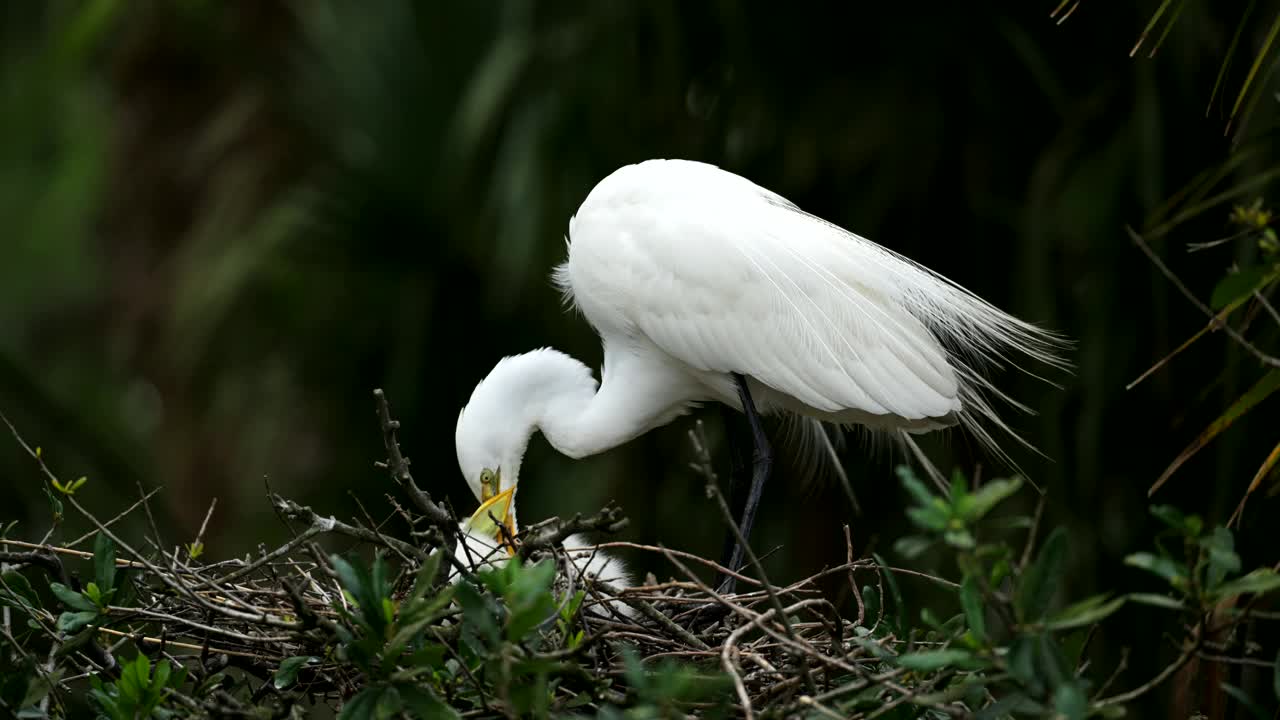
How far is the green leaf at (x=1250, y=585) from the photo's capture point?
1.12m

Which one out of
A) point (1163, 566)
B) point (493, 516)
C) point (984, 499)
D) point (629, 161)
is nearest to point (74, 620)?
point (493, 516)

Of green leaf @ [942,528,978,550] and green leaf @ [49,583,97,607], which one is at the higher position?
green leaf @ [942,528,978,550]

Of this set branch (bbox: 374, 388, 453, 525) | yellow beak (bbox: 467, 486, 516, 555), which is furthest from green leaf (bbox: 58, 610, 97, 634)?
yellow beak (bbox: 467, 486, 516, 555)

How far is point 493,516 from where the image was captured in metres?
2.24

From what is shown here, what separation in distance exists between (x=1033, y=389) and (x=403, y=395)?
6.60 ft

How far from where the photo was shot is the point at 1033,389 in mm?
3338

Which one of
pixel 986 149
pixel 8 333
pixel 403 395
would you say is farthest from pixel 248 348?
pixel 986 149

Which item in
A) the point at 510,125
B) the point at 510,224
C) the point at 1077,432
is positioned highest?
the point at 510,125

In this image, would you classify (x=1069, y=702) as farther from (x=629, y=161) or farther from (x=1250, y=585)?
(x=629, y=161)

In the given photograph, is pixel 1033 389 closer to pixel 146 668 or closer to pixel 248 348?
pixel 146 668

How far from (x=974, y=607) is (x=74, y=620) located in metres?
0.90

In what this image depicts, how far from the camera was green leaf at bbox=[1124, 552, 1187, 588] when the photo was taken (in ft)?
3.61

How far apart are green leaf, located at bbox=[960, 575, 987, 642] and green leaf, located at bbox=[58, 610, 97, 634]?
2.90 feet

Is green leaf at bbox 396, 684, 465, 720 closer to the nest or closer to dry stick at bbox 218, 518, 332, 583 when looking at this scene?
the nest
